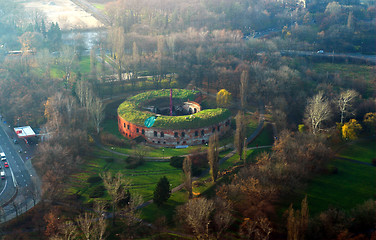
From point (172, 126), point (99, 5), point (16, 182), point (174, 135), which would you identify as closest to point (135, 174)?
point (174, 135)

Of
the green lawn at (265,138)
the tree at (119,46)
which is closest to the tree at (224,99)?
the green lawn at (265,138)

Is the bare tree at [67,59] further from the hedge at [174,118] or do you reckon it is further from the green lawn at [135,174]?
the green lawn at [135,174]

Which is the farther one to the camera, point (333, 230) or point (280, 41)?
point (280, 41)

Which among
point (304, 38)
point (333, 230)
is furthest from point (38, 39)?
point (333, 230)

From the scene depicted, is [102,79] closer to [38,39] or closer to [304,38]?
[38,39]

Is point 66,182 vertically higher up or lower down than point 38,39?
lower down

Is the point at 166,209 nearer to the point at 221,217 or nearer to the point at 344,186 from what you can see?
the point at 221,217

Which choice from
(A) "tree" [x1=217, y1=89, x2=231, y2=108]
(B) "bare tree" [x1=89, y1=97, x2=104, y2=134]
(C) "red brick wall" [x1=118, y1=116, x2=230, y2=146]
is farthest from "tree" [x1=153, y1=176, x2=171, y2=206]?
(A) "tree" [x1=217, y1=89, x2=231, y2=108]
